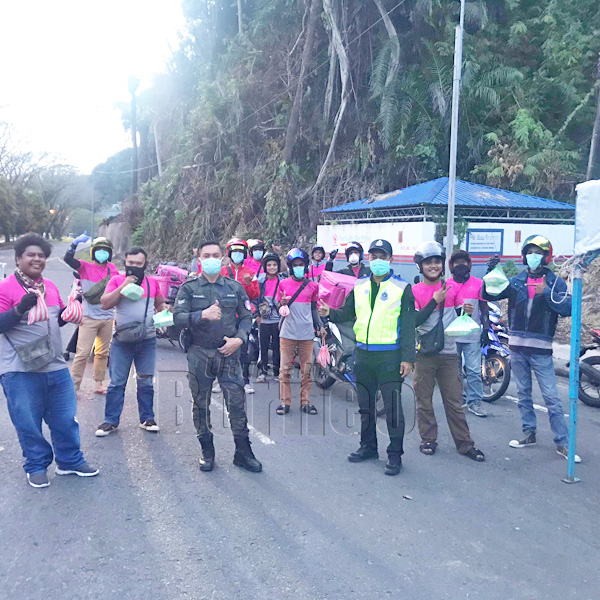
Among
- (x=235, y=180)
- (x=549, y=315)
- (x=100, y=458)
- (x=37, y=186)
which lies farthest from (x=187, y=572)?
(x=37, y=186)

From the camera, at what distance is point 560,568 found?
342cm

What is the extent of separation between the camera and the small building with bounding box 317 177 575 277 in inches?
668

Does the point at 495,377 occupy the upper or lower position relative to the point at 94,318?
lower

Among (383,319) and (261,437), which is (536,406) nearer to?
(383,319)

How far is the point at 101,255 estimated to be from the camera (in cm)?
686

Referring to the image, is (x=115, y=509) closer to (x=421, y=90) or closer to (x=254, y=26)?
(x=421, y=90)

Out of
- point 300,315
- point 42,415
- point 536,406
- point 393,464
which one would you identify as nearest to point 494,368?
point 536,406

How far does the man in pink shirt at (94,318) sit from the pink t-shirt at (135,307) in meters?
0.97

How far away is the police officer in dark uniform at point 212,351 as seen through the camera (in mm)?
4773

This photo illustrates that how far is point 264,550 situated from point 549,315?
335 centimetres

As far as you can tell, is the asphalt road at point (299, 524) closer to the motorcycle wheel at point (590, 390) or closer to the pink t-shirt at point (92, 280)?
the motorcycle wheel at point (590, 390)

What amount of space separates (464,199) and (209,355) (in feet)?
46.5

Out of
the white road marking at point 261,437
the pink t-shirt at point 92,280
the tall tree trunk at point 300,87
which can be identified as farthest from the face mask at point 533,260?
the tall tree trunk at point 300,87

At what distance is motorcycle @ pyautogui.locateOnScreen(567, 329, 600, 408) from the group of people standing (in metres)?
1.86
